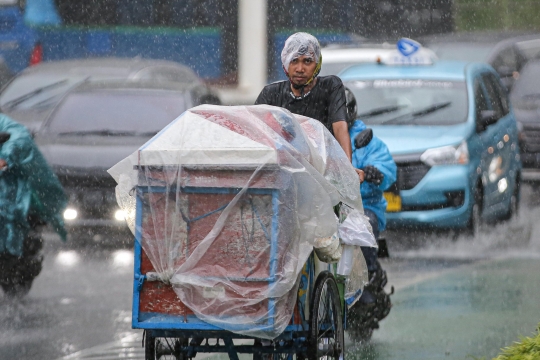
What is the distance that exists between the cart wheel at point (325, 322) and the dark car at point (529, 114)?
38.3 feet

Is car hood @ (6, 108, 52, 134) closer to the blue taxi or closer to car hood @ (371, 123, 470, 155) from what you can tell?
the blue taxi

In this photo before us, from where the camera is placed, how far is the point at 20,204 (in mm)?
10227

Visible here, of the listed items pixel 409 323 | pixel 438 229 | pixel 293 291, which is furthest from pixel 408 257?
pixel 293 291

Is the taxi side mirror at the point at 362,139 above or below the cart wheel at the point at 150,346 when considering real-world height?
above

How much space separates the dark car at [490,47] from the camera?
21.0m

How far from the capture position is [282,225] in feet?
18.4

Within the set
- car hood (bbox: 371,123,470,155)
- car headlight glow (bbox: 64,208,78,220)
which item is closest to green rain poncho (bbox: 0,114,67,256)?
car headlight glow (bbox: 64,208,78,220)

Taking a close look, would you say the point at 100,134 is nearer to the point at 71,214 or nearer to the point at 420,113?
the point at 71,214

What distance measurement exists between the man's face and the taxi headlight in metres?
6.10

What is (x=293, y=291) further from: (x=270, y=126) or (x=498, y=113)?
(x=498, y=113)

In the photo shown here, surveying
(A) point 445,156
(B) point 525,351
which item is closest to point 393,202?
(A) point 445,156

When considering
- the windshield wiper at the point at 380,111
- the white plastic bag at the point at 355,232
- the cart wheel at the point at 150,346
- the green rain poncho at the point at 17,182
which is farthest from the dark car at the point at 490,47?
the cart wheel at the point at 150,346

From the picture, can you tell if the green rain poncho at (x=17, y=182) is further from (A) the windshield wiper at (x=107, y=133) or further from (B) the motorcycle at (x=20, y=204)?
(A) the windshield wiper at (x=107, y=133)

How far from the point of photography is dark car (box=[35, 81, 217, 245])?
12.7 meters
